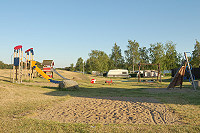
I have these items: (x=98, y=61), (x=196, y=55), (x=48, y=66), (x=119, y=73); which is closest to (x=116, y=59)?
(x=98, y=61)

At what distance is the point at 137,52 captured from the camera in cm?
6178

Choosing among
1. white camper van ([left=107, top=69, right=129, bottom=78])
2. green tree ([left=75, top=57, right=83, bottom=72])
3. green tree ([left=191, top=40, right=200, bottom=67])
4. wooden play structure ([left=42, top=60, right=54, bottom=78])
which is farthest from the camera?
green tree ([left=75, top=57, right=83, bottom=72])

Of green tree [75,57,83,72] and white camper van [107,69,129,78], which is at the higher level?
green tree [75,57,83,72]

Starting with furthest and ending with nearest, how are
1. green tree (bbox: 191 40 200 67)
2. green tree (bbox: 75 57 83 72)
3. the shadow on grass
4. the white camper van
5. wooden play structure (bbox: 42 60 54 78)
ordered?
green tree (bbox: 75 57 83 72) < the white camper van < green tree (bbox: 191 40 200 67) < wooden play structure (bbox: 42 60 54 78) < the shadow on grass

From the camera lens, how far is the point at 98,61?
Answer: 6391 centimetres

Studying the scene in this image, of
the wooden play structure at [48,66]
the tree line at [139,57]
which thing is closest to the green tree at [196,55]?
the tree line at [139,57]

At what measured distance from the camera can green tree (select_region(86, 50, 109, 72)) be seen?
62787 mm

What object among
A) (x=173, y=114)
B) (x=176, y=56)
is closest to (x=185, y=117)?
(x=173, y=114)

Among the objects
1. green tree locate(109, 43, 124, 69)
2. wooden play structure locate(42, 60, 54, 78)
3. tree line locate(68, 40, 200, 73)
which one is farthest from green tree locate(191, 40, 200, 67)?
wooden play structure locate(42, 60, 54, 78)

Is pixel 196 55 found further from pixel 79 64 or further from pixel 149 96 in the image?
pixel 79 64

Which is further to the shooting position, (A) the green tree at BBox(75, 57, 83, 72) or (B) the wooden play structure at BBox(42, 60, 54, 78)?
(A) the green tree at BBox(75, 57, 83, 72)

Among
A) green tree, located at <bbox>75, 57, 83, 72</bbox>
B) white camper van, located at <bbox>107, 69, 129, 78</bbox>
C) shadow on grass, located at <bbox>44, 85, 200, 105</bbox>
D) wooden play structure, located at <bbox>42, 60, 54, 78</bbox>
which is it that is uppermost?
green tree, located at <bbox>75, 57, 83, 72</bbox>

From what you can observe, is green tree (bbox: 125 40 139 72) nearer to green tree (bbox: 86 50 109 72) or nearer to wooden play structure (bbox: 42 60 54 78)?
green tree (bbox: 86 50 109 72)

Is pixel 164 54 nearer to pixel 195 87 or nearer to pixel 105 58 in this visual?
pixel 105 58
